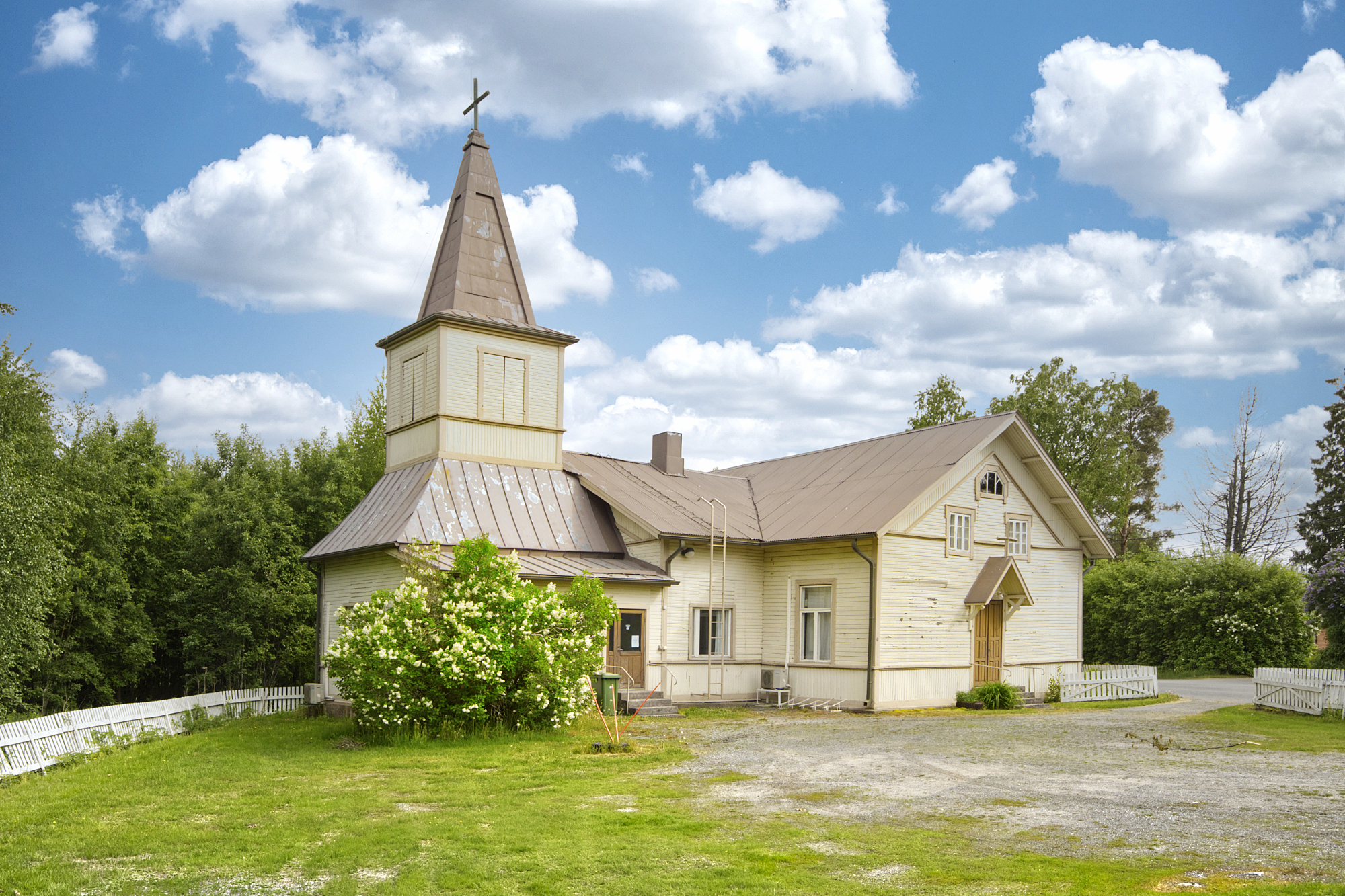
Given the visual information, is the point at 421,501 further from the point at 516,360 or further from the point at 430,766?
the point at 430,766

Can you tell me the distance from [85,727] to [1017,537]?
19.5 m

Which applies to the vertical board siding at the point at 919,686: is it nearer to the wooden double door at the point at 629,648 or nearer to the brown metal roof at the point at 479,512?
the wooden double door at the point at 629,648

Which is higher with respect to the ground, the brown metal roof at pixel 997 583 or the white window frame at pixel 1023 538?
the white window frame at pixel 1023 538

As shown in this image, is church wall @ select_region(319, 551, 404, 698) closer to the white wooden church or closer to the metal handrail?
the white wooden church

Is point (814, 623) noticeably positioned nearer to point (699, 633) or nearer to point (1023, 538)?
point (699, 633)

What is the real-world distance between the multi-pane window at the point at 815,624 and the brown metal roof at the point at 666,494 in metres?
1.76

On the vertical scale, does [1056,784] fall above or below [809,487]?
below

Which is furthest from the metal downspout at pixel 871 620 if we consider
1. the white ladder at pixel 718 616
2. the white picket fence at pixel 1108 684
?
the white picket fence at pixel 1108 684

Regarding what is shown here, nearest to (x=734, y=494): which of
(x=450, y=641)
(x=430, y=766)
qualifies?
(x=450, y=641)

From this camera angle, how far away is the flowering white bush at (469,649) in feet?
50.5

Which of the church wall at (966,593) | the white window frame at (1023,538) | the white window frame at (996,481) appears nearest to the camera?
the church wall at (966,593)

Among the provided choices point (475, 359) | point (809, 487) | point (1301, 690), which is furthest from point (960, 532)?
point (475, 359)

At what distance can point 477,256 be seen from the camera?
2480cm

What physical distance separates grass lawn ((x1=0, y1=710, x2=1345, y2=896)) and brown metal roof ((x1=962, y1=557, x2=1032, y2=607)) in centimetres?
1214
